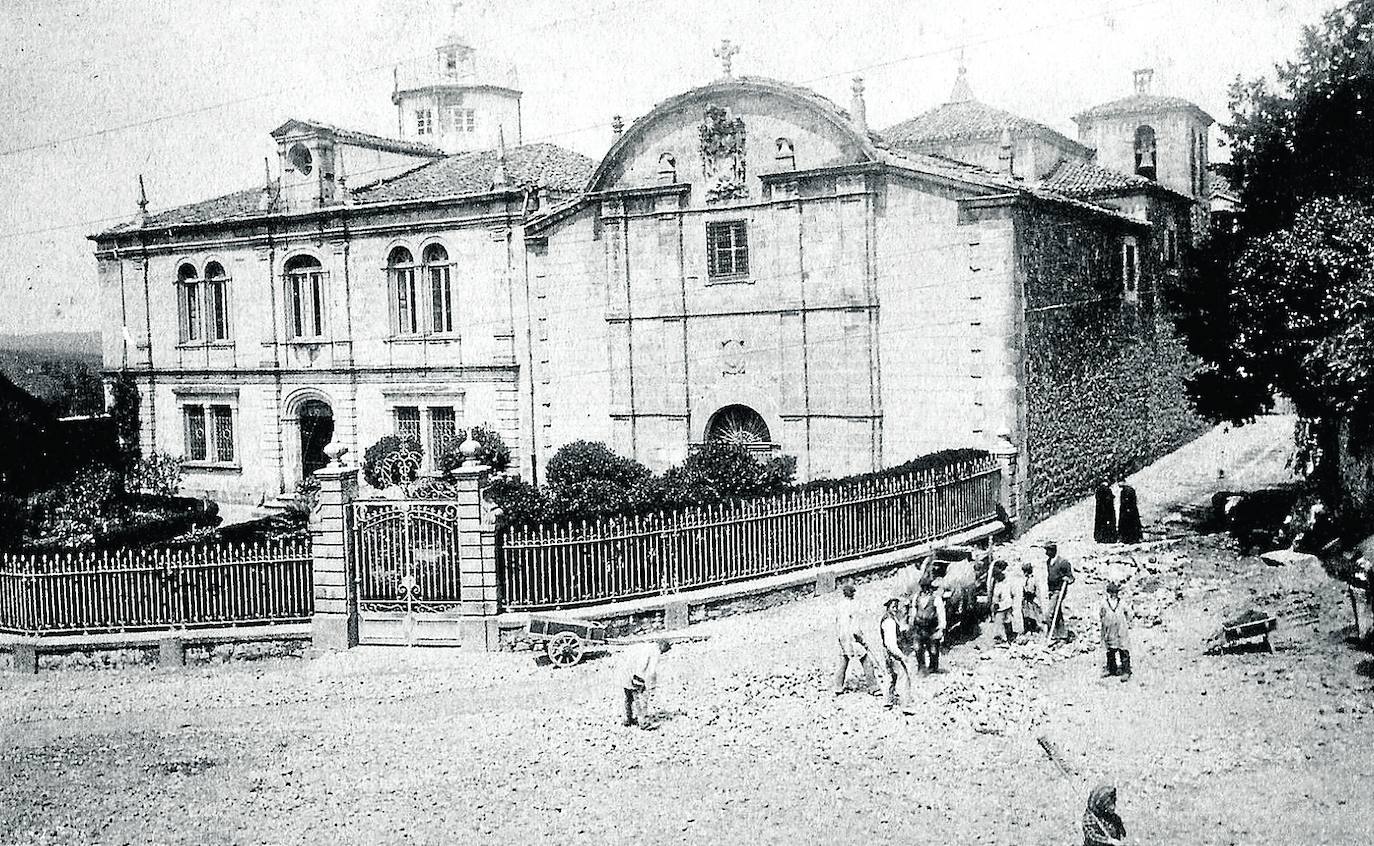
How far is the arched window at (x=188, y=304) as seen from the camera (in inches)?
1150

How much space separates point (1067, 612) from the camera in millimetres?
14352

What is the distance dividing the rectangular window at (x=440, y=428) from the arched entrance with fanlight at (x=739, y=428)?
263 inches

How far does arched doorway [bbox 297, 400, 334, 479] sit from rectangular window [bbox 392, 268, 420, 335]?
9.92 ft

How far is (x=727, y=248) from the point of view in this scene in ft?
73.3

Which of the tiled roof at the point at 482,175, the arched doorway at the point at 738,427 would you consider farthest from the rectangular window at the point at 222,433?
the arched doorway at the point at 738,427

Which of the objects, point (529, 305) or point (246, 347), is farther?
point (246, 347)

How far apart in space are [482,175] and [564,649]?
52.0 ft

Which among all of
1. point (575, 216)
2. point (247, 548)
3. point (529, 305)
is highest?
point (575, 216)

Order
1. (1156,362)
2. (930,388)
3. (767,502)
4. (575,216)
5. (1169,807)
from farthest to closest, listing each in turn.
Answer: (1156,362) → (575,216) → (930,388) → (767,502) → (1169,807)

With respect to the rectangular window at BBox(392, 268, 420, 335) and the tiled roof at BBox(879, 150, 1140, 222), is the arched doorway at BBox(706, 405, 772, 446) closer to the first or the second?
the tiled roof at BBox(879, 150, 1140, 222)

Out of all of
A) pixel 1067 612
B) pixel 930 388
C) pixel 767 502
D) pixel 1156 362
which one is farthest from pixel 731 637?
pixel 1156 362

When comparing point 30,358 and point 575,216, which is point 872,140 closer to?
point 575,216

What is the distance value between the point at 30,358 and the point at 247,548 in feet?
42.0

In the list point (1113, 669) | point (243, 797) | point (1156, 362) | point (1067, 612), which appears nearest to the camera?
point (243, 797)
